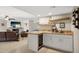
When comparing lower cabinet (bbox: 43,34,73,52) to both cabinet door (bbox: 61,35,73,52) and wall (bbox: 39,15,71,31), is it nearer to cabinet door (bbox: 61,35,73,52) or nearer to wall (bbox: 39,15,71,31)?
cabinet door (bbox: 61,35,73,52)

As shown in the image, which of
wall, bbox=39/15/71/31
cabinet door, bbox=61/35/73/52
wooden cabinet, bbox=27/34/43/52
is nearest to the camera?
cabinet door, bbox=61/35/73/52

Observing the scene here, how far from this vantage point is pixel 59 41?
15.2ft

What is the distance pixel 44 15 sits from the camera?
4656mm

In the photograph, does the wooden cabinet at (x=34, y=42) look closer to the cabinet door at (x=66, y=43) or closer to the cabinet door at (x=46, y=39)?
the cabinet door at (x=46, y=39)

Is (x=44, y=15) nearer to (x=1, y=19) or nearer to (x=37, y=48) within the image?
(x=37, y=48)

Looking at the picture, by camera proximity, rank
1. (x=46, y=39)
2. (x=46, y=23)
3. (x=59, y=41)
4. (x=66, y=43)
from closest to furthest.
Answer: (x=66, y=43) → (x=59, y=41) → (x=46, y=23) → (x=46, y=39)

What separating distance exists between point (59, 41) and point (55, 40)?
0.77 ft

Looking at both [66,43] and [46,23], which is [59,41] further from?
[46,23]

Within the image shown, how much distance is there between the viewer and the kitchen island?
168 inches

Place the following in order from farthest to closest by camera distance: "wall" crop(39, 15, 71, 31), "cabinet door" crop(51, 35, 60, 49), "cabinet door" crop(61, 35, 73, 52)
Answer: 1. "cabinet door" crop(51, 35, 60, 49)
2. "wall" crop(39, 15, 71, 31)
3. "cabinet door" crop(61, 35, 73, 52)

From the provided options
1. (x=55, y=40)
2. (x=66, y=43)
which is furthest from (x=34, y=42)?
(x=66, y=43)

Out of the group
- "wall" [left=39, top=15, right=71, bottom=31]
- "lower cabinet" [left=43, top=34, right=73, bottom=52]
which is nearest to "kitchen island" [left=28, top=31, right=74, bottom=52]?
"lower cabinet" [left=43, top=34, right=73, bottom=52]

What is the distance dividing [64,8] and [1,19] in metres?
5.21

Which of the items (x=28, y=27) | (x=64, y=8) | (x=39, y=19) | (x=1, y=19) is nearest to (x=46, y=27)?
(x=39, y=19)
